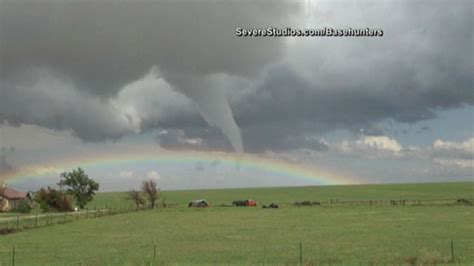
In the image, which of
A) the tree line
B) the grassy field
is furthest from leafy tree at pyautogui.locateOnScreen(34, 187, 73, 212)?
the grassy field

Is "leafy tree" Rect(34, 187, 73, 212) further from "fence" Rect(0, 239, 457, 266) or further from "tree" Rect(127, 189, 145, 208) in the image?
"fence" Rect(0, 239, 457, 266)

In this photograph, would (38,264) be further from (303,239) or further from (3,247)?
(303,239)

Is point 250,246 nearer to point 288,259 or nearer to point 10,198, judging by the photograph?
point 288,259

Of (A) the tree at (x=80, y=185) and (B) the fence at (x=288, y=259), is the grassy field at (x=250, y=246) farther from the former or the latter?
(A) the tree at (x=80, y=185)

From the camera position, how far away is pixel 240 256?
1243 inches

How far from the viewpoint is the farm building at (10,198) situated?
120 m

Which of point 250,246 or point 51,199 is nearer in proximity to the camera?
point 250,246

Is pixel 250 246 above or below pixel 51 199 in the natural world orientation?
below

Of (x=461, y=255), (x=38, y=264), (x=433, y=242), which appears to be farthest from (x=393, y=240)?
(x=38, y=264)

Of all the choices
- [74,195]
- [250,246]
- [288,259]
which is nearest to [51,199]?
[74,195]

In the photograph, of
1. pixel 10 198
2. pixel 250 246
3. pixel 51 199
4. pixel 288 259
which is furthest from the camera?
pixel 10 198

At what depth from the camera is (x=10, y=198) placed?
413 feet

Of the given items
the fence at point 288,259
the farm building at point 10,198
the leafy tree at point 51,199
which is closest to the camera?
the fence at point 288,259

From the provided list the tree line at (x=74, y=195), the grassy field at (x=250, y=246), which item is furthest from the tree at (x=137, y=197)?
the grassy field at (x=250, y=246)
